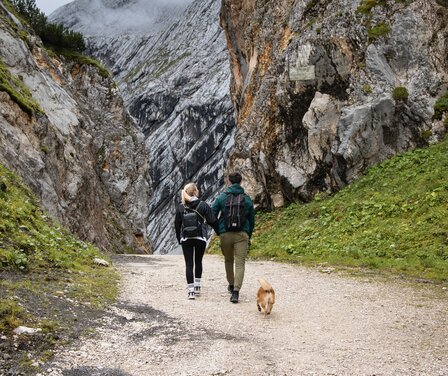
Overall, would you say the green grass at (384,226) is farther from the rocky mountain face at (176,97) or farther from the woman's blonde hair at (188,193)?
the rocky mountain face at (176,97)

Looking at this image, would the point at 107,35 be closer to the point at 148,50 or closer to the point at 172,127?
the point at 148,50

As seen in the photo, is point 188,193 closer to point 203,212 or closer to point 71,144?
point 203,212

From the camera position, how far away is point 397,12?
2367 centimetres

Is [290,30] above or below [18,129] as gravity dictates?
above

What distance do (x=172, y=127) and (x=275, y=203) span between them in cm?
6551

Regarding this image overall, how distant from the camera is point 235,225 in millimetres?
8664

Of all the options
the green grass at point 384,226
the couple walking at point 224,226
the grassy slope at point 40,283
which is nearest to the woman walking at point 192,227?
the couple walking at point 224,226

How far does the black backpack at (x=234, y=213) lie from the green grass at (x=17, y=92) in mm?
15939

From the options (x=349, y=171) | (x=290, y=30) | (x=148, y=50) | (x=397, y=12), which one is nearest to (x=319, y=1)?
(x=290, y=30)

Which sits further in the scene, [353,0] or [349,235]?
[353,0]

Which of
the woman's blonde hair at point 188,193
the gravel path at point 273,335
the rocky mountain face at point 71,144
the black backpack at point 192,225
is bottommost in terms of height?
the gravel path at point 273,335

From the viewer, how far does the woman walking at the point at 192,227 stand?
9062 millimetres

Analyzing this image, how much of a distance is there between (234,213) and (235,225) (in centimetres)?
23

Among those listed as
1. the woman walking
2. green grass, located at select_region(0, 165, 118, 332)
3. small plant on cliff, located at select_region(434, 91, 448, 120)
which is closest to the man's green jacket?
the woman walking
